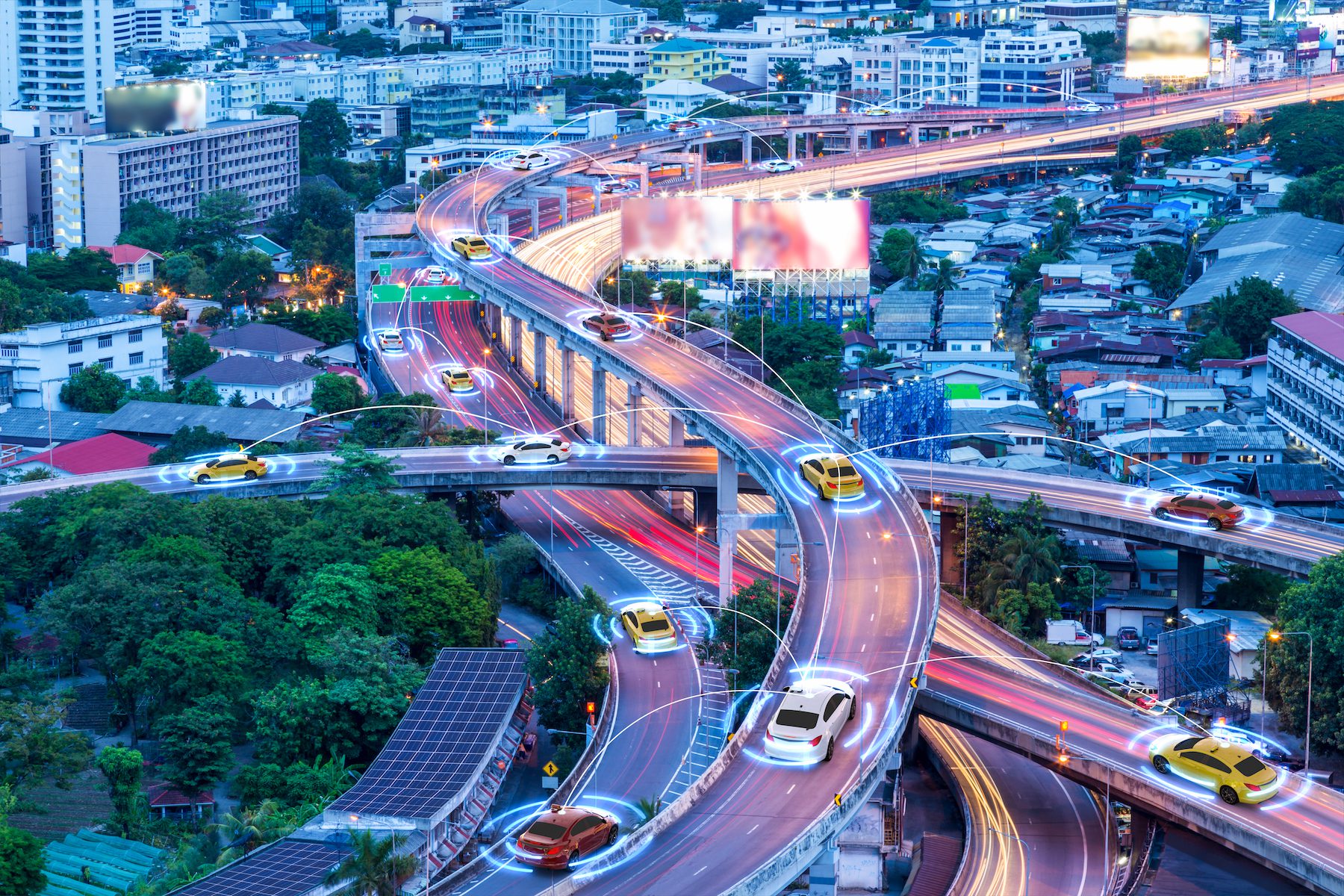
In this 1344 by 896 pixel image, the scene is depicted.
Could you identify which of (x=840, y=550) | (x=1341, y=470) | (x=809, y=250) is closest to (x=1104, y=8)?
(x=809, y=250)

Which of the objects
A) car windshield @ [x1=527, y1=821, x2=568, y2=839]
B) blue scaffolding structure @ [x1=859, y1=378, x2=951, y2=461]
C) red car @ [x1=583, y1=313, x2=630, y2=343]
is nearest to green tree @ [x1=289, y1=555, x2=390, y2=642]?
car windshield @ [x1=527, y1=821, x2=568, y2=839]

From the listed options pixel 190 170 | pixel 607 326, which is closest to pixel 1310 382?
pixel 607 326

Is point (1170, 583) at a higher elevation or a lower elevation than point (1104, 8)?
lower

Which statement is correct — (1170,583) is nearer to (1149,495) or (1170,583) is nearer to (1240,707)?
(1149,495)

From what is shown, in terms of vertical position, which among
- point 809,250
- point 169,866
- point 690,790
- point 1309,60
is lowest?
point 169,866

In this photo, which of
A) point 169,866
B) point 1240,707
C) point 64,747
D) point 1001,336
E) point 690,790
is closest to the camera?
point 690,790

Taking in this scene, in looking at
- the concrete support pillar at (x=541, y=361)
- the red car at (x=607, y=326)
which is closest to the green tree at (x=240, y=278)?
the concrete support pillar at (x=541, y=361)
